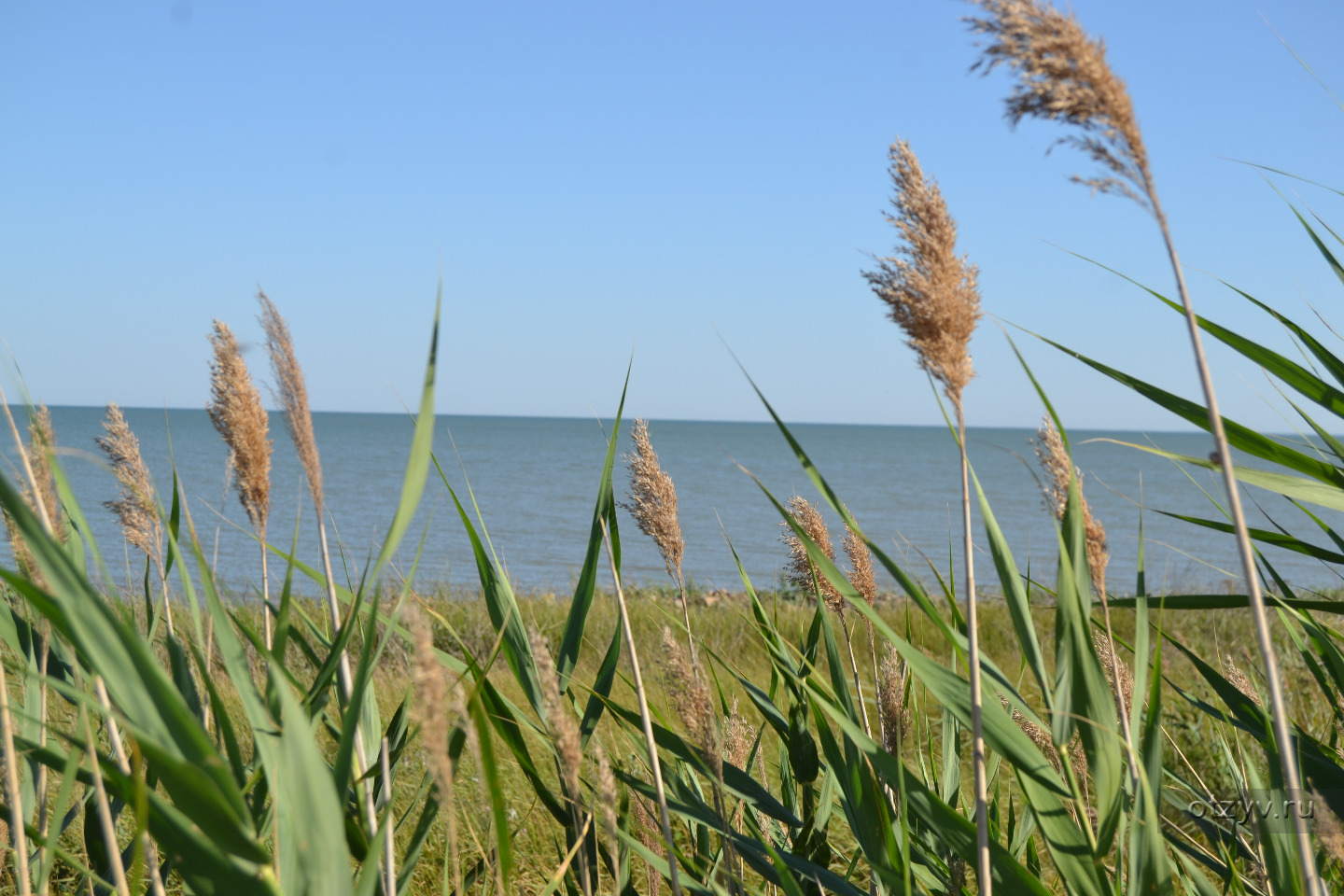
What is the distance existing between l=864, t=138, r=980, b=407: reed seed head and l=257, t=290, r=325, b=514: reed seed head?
80cm

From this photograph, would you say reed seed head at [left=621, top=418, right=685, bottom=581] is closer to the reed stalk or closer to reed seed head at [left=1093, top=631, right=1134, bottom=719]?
the reed stalk

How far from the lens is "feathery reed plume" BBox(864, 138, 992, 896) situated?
3.32 feet

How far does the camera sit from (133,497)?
5.30ft

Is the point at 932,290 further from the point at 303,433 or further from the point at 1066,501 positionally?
the point at 303,433

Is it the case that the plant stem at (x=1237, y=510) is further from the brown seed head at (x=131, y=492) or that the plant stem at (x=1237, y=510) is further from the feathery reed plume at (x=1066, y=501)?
the brown seed head at (x=131, y=492)

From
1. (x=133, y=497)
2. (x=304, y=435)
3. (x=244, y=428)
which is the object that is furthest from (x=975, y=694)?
(x=133, y=497)

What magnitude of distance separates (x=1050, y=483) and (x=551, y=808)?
962 millimetres

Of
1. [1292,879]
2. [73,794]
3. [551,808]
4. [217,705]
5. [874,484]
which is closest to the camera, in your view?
[217,705]

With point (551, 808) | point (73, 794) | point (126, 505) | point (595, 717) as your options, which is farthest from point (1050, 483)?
point (73, 794)

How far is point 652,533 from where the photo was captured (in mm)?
1373

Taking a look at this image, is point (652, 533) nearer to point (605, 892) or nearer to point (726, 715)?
point (726, 715)

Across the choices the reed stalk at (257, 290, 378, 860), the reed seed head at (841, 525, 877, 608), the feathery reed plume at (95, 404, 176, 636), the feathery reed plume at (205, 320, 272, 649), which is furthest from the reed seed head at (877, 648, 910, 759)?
the feathery reed plume at (95, 404, 176, 636)

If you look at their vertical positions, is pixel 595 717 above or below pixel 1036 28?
below

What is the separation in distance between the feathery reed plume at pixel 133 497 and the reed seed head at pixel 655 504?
0.83m
